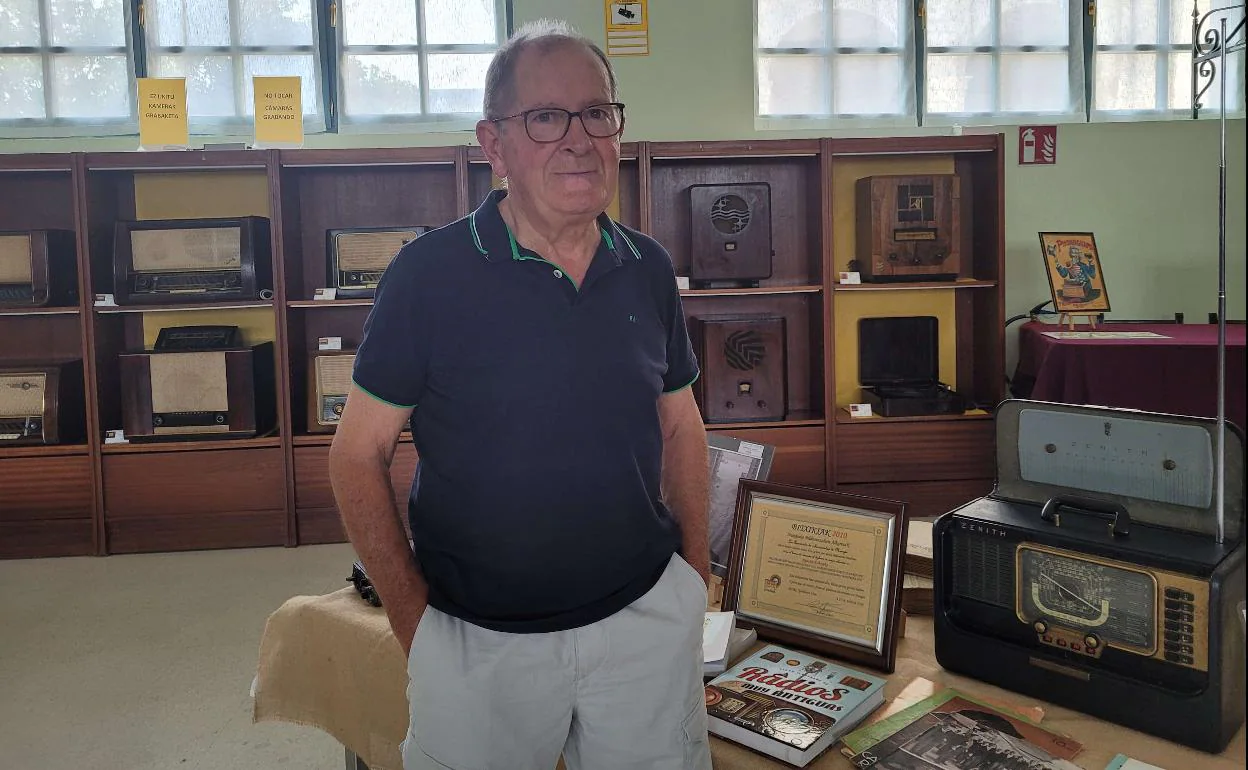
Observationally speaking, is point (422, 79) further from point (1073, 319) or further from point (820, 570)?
point (820, 570)

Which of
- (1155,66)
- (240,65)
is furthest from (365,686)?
(1155,66)

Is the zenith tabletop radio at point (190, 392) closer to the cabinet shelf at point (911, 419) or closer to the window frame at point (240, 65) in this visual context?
the window frame at point (240, 65)

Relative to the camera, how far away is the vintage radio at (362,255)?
13.4 ft

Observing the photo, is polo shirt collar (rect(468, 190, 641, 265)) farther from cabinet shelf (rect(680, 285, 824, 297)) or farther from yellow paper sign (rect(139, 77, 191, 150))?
yellow paper sign (rect(139, 77, 191, 150))

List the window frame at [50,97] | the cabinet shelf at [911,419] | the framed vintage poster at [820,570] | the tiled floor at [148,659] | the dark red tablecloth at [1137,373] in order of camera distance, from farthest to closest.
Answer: the window frame at [50,97]
the cabinet shelf at [911,419]
the dark red tablecloth at [1137,373]
the tiled floor at [148,659]
the framed vintage poster at [820,570]

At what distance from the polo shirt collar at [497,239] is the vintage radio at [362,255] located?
2929 millimetres

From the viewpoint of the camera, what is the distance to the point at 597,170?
1191mm

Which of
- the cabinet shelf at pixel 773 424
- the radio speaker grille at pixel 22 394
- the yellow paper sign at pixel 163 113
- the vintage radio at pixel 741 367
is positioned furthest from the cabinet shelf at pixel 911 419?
the radio speaker grille at pixel 22 394

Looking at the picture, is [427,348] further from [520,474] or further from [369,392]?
[520,474]

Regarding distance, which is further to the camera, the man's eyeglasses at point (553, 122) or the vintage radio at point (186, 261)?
the vintage radio at point (186, 261)

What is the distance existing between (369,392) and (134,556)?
3422mm

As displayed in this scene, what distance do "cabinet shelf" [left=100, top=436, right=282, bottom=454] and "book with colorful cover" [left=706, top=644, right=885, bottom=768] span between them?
321 centimetres

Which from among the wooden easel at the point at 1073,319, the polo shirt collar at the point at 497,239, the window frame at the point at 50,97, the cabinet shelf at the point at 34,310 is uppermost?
the window frame at the point at 50,97

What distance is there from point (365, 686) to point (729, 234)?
2931 mm
